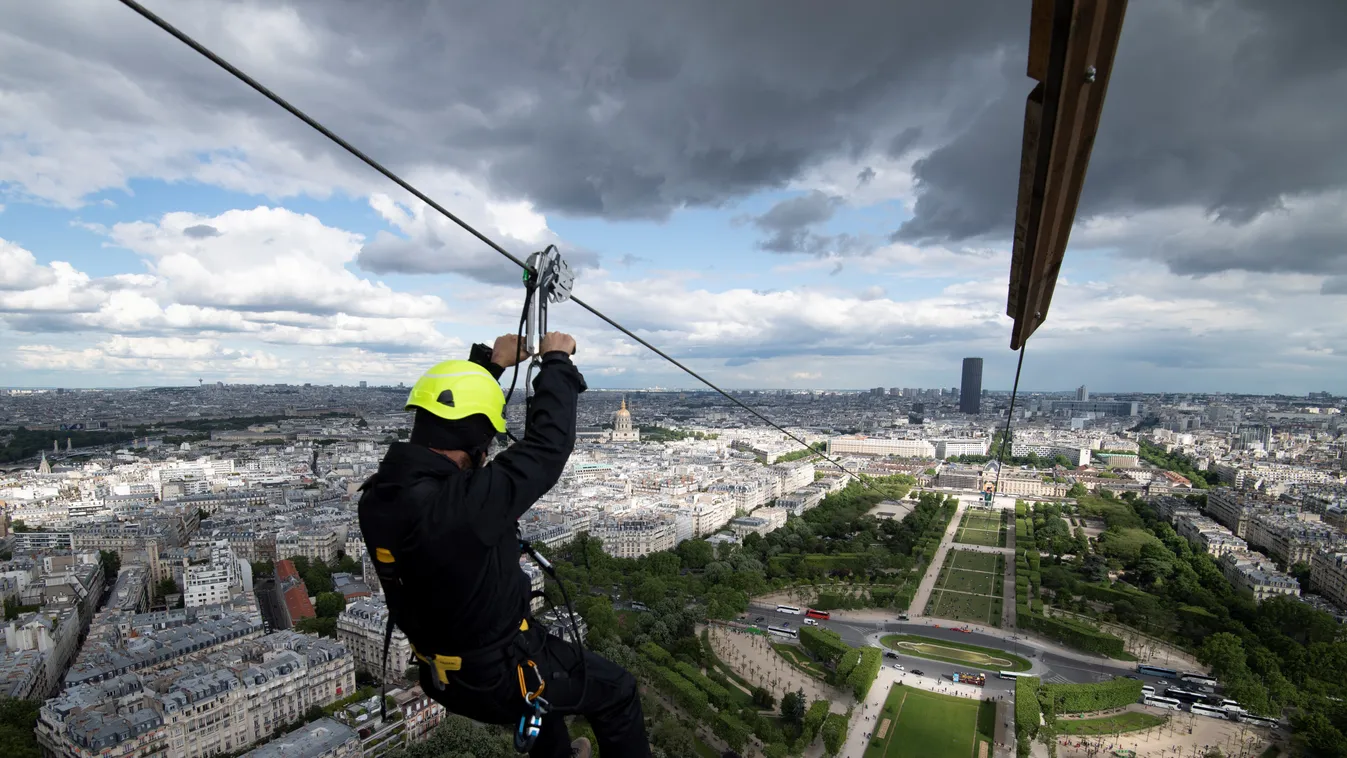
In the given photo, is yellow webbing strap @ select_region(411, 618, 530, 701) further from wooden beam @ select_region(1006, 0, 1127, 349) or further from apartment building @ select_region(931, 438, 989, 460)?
apartment building @ select_region(931, 438, 989, 460)

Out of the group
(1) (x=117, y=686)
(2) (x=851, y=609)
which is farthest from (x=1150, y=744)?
(1) (x=117, y=686)

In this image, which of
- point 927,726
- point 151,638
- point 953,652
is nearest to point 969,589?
point 953,652

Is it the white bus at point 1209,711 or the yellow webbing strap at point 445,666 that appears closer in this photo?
the yellow webbing strap at point 445,666

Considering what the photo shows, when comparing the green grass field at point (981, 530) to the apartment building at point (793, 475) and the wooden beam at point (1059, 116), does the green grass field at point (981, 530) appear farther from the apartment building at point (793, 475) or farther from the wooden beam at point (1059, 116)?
the wooden beam at point (1059, 116)

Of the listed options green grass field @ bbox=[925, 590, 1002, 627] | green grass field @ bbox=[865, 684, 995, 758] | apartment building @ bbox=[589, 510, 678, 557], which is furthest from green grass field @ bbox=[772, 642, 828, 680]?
apartment building @ bbox=[589, 510, 678, 557]

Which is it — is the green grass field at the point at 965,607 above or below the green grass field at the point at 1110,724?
above

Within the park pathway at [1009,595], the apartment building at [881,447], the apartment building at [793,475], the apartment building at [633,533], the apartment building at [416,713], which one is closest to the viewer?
the apartment building at [416,713]

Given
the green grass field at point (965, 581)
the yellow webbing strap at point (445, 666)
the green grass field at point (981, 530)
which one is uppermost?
the yellow webbing strap at point (445, 666)

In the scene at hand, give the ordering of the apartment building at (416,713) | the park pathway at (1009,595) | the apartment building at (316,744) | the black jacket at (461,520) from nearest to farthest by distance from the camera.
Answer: the black jacket at (461,520) → the apartment building at (316,744) → the apartment building at (416,713) → the park pathway at (1009,595)

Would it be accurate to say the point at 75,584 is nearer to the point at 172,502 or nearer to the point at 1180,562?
the point at 172,502

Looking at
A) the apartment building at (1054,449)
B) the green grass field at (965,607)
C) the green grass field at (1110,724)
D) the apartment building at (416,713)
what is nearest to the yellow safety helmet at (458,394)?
the apartment building at (416,713)
